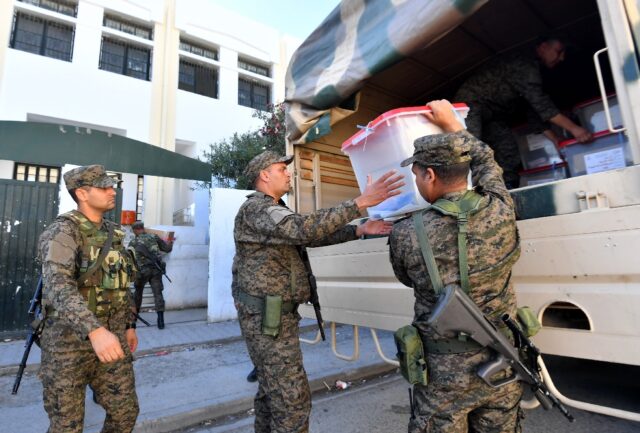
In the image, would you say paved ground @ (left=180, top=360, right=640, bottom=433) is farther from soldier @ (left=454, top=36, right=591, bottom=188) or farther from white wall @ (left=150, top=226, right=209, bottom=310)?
white wall @ (left=150, top=226, right=209, bottom=310)

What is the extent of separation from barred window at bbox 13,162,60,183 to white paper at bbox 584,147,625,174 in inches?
486

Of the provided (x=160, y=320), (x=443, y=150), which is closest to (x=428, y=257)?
(x=443, y=150)

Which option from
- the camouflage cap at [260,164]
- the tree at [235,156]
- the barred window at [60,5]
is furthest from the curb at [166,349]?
the barred window at [60,5]

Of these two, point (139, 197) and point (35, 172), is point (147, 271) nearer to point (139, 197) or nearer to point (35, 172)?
point (139, 197)

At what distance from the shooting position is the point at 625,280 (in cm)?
138

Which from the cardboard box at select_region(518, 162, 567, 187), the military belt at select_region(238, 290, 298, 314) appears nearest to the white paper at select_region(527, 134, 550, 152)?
the cardboard box at select_region(518, 162, 567, 187)

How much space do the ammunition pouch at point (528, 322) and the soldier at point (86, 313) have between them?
1.71m

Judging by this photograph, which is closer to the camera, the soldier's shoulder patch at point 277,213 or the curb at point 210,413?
the soldier's shoulder patch at point 277,213

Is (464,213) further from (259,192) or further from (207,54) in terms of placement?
(207,54)

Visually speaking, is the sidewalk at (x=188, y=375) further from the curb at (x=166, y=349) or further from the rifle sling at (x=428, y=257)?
the rifle sling at (x=428, y=257)

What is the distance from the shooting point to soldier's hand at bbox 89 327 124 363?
1.71 meters

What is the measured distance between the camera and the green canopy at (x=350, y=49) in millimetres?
1886

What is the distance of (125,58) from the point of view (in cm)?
1223

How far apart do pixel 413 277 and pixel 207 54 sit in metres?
14.5
